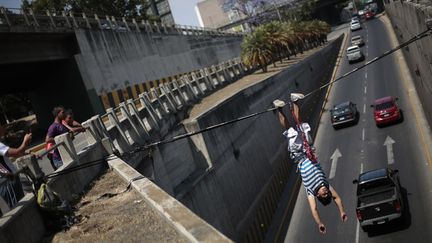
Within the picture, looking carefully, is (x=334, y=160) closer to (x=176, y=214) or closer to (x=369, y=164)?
(x=369, y=164)

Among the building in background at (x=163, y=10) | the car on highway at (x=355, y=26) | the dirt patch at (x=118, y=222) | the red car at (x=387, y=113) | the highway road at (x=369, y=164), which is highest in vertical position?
the building in background at (x=163, y=10)

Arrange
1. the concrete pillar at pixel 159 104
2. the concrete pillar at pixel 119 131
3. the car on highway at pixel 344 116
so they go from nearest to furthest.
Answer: the concrete pillar at pixel 119 131 < the concrete pillar at pixel 159 104 < the car on highway at pixel 344 116

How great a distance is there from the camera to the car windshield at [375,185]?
19578 mm

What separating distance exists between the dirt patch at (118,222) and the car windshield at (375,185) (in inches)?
413

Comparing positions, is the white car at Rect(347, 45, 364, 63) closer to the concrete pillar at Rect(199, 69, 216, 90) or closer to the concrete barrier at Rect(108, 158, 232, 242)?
the concrete pillar at Rect(199, 69, 216, 90)

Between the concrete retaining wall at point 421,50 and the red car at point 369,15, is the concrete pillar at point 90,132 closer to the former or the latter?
the concrete retaining wall at point 421,50

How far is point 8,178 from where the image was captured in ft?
35.4

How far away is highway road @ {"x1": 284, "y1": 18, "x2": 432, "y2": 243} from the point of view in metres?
19.7

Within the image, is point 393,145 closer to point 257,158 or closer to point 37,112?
point 257,158

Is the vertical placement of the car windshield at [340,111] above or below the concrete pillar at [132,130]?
below

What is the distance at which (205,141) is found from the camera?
2278 cm

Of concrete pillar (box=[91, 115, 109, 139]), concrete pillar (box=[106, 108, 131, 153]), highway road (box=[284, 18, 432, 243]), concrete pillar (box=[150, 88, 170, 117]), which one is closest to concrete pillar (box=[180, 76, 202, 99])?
concrete pillar (box=[150, 88, 170, 117])

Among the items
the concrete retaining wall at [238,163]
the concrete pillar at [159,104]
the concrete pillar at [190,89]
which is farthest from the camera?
the concrete pillar at [190,89]

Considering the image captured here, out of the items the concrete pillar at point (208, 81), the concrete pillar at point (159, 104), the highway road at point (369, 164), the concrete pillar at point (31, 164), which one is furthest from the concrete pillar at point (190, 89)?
the concrete pillar at point (31, 164)
